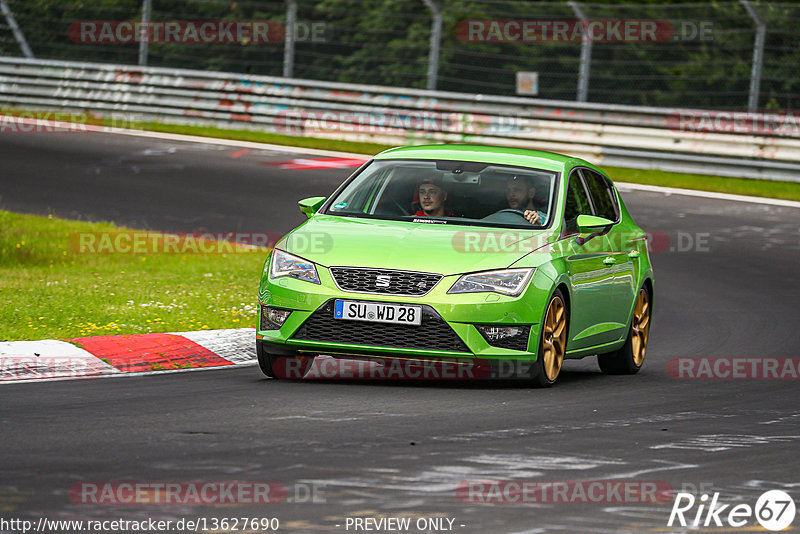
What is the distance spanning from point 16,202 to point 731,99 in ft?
36.1

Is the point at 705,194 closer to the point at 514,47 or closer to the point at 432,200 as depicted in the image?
the point at 514,47

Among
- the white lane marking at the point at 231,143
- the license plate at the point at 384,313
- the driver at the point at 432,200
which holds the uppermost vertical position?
the driver at the point at 432,200

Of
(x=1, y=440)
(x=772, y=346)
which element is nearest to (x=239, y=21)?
(x=772, y=346)

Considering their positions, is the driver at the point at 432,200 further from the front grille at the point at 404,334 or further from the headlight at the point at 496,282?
the front grille at the point at 404,334

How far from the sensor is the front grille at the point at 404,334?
909 cm

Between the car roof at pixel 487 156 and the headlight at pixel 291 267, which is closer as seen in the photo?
the headlight at pixel 291 267

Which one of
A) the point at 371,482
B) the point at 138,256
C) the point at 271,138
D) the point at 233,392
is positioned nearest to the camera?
the point at 371,482

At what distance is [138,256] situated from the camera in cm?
1577

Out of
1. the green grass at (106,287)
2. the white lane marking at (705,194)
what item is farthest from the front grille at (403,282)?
the white lane marking at (705,194)

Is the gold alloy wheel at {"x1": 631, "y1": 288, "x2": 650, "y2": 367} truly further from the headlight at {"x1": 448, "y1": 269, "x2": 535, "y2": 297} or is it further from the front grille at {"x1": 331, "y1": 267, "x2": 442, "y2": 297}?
the front grille at {"x1": 331, "y1": 267, "x2": 442, "y2": 297}

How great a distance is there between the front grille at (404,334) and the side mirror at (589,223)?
146 centimetres

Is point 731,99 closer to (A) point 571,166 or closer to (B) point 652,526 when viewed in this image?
(A) point 571,166

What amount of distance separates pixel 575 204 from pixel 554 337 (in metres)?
1.29

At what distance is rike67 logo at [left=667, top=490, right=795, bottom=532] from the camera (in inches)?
234
